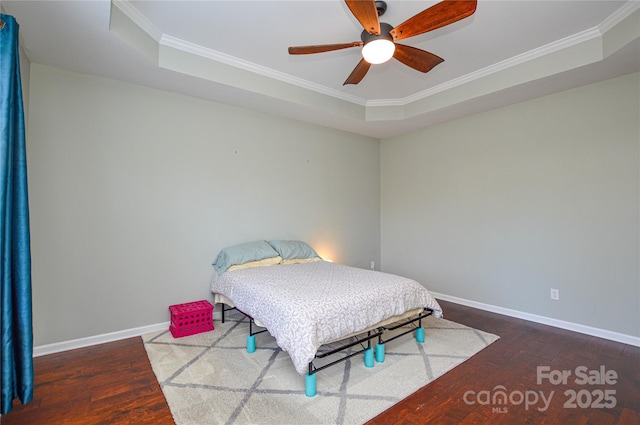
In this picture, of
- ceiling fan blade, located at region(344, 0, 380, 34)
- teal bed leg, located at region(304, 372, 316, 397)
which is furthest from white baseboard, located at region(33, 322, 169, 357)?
ceiling fan blade, located at region(344, 0, 380, 34)

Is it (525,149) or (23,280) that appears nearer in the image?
→ (23,280)

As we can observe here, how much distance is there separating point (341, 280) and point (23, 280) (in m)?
2.15

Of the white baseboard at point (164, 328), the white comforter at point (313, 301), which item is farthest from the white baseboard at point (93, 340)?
the white comforter at point (313, 301)

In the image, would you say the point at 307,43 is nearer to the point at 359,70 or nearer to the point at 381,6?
the point at 359,70

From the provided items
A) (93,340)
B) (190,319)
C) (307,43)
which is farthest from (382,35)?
(93,340)

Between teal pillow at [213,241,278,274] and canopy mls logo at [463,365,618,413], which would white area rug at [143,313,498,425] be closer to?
canopy mls logo at [463,365,618,413]

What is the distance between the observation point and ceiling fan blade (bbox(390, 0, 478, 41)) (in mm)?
1772

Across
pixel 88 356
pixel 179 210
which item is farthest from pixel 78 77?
pixel 88 356

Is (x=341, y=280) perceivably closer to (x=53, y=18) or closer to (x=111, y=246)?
(x=111, y=246)

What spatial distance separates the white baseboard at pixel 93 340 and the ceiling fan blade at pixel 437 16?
3.52 m

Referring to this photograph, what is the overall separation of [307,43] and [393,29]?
1.06 m

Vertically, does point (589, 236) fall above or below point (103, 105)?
below

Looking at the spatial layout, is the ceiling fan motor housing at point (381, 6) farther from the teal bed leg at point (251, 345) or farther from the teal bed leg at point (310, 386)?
the teal bed leg at point (251, 345)

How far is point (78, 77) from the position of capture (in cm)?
289
